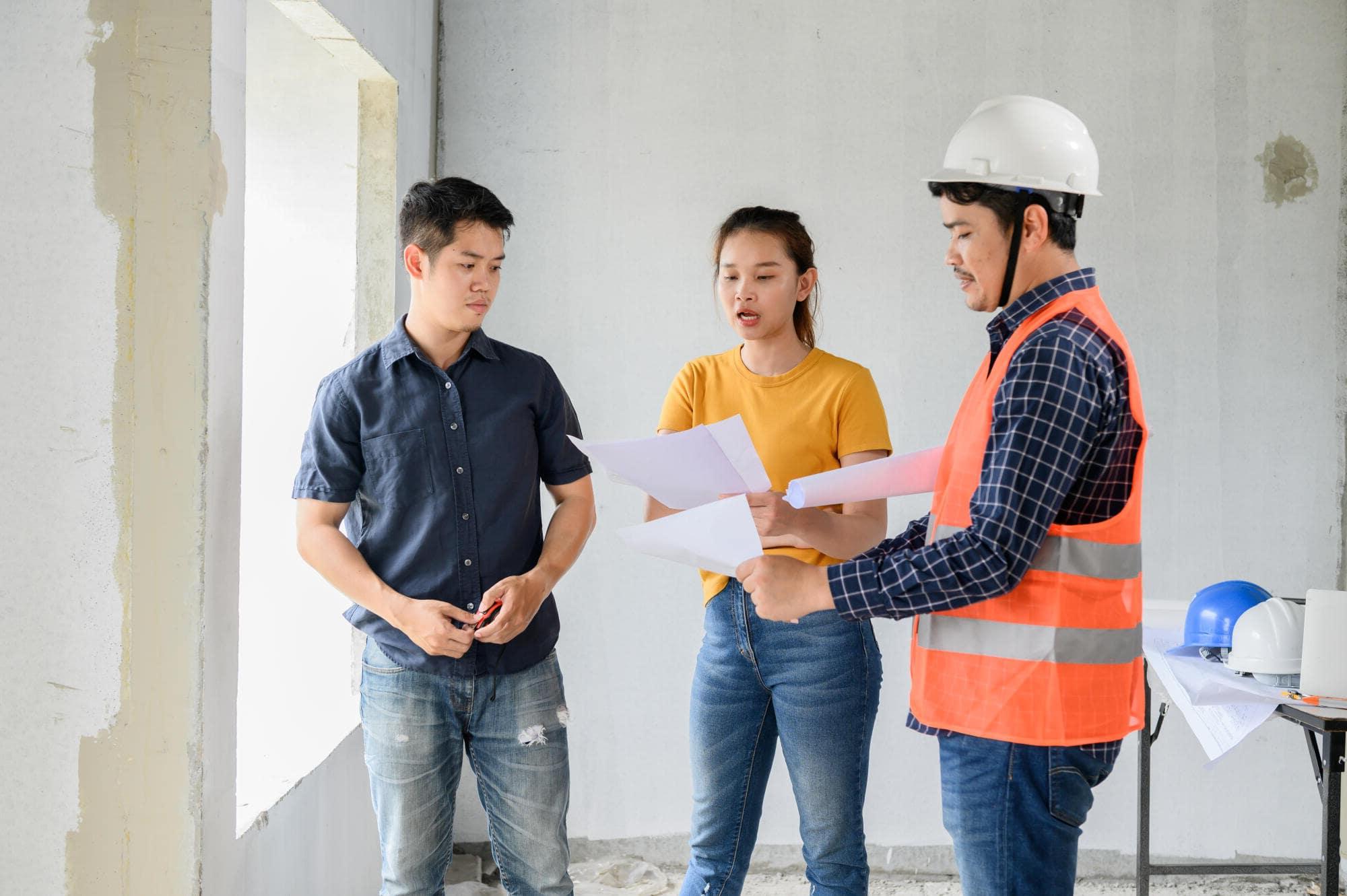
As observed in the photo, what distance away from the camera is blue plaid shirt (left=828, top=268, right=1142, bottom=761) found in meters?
1.28

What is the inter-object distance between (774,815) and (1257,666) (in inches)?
59.4

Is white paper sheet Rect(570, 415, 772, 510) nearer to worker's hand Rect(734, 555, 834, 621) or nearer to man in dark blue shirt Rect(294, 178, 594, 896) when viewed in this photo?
worker's hand Rect(734, 555, 834, 621)

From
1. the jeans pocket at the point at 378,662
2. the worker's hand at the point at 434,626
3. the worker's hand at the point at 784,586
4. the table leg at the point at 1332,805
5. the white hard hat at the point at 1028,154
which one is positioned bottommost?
the table leg at the point at 1332,805

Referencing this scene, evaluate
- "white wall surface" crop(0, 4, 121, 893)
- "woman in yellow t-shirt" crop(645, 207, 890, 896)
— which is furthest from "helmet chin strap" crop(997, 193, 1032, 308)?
"white wall surface" crop(0, 4, 121, 893)

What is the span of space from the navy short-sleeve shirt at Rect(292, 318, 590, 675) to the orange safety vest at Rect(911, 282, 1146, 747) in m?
0.77

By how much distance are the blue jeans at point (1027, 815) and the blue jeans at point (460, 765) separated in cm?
77

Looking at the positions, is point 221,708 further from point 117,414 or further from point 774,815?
point 774,815

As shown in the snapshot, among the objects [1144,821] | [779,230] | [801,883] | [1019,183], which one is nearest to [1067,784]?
[1019,183]

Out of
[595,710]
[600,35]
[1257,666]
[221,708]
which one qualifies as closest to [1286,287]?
[1257,666]

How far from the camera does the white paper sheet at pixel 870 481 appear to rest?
158 cm

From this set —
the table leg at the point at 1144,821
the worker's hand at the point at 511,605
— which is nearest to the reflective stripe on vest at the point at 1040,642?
the worker's hand at the point at 511,605

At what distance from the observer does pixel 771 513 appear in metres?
1.70

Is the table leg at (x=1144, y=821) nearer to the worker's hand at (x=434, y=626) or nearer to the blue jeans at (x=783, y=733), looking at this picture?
the blue jeans at (x=783, y=733)

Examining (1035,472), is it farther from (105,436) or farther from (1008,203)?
(105,436)
